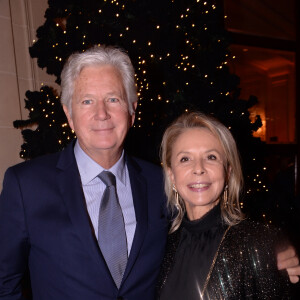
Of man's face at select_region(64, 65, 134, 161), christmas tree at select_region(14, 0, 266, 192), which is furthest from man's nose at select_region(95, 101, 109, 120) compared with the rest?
christmas tree at select_region(14, 0, 266, 192)

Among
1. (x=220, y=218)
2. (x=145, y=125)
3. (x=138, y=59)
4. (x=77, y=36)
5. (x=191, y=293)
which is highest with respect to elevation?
(x=77, y=36)

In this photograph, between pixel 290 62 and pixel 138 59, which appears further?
pixel 290 62

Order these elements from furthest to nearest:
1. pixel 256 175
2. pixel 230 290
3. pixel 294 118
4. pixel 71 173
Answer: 1. pixel 294 118
2. pixel 256 175
3. pixel 71 173
4. pixel 230 290

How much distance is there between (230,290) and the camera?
4.81 feet

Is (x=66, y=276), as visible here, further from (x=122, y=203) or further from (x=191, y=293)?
(x=191, y=293)

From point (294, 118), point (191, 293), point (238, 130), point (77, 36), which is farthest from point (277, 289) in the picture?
point (294, 118)

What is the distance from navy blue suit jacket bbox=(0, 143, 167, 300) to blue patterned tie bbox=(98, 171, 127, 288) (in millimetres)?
45

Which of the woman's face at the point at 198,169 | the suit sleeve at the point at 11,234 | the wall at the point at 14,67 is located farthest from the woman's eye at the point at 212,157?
the wall at the point at 14,67

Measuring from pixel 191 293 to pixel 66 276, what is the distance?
609 millimetres

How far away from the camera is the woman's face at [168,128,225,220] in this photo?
5.57 feet

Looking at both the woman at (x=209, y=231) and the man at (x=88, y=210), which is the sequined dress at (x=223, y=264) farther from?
the man at (x=88, y=210)

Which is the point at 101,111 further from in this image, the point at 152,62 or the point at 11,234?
the point at 152,62

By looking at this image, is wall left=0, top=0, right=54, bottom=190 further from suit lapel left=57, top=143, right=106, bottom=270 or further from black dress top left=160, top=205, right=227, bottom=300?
black dress top left=160, top=205, right=227, bottom=300

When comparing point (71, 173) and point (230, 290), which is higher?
point (71, 173)
